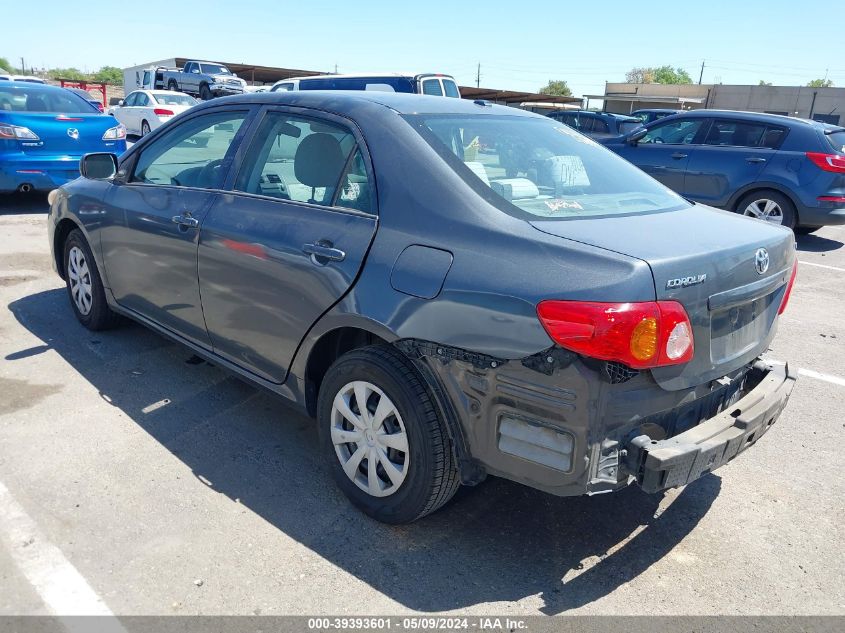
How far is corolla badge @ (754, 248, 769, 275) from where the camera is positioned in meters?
2.75

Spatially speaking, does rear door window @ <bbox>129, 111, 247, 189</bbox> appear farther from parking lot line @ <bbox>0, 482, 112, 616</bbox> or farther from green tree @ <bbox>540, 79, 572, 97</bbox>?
green tree @ <bbox>540, 79, 572, 97</bbox>

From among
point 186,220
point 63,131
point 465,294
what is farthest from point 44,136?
point 465,294

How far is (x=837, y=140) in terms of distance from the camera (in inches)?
364

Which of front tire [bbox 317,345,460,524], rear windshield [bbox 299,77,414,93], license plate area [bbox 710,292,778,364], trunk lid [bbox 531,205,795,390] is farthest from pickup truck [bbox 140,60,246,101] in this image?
license plate area [bbox 710,292,778,364]

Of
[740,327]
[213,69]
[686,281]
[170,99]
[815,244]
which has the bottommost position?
[815,244]

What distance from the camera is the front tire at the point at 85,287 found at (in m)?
4.89

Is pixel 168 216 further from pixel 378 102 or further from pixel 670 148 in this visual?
pixel 670 148

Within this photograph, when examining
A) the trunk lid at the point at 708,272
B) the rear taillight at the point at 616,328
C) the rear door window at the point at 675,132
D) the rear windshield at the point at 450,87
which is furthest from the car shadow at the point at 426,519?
the rear windshield at the point at 450,87

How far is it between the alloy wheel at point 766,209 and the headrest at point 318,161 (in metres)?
7.71

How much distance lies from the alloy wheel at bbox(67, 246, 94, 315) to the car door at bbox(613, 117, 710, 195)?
771 cm

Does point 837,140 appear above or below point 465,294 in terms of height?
above

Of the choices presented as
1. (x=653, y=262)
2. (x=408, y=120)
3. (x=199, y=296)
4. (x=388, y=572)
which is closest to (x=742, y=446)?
(x=653, y=262)

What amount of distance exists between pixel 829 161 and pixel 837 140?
1.73 feet

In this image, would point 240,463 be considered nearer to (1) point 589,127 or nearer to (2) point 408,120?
(2) point 408,120
